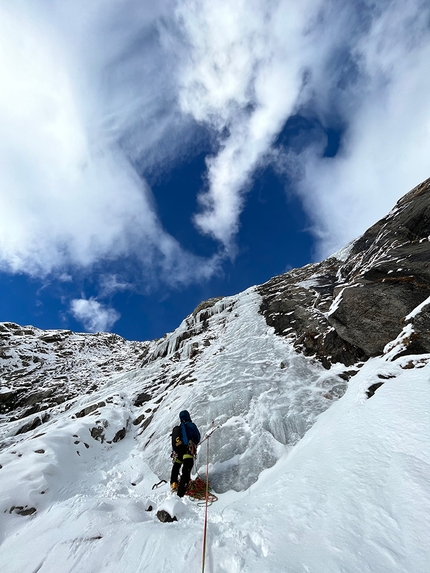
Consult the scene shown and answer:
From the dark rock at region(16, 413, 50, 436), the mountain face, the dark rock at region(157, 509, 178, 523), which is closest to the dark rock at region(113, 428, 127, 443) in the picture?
the mountain face

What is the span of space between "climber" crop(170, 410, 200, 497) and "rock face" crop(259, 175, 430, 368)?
7.12 m

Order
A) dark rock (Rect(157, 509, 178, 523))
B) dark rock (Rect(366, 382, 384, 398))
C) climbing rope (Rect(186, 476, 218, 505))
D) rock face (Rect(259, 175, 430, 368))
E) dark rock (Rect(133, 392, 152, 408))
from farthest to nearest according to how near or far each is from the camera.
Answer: dark rock (Rect(133, 392, 152, 408)) < rock face (Rect(259, 175, 430, 368)) < dark rock (Rect(366, 382, 384, 398)) < climbing rope (Rect(186, 476, 218, 505)) < dark rock (Rect(157, 509, 178, 523))

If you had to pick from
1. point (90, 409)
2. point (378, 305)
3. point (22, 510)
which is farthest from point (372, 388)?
point (90, 409)

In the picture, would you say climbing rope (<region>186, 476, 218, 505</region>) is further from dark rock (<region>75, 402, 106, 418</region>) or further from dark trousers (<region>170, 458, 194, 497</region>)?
dark rock (<region>75, 402, 106, 418</region>)

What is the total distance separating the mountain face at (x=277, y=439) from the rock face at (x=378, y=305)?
65mm

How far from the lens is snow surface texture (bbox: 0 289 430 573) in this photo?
309 centimetres

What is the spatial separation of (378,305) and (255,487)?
8789 millimetres

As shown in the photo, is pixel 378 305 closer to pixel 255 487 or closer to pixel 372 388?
pixel 372 388

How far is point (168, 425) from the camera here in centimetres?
1073

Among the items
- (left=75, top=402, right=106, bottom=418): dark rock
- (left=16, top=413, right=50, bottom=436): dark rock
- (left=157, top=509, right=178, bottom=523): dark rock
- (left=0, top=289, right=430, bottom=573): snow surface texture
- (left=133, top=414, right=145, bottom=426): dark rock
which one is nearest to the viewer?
(left=0, top=289, right=430, bottom=573): snow surface texture

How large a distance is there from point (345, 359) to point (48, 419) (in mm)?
22341

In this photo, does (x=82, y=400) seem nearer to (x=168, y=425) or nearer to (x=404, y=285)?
(x=168, y=425)

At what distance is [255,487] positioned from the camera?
616 centimetres

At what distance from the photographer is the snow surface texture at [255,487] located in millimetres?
3086
